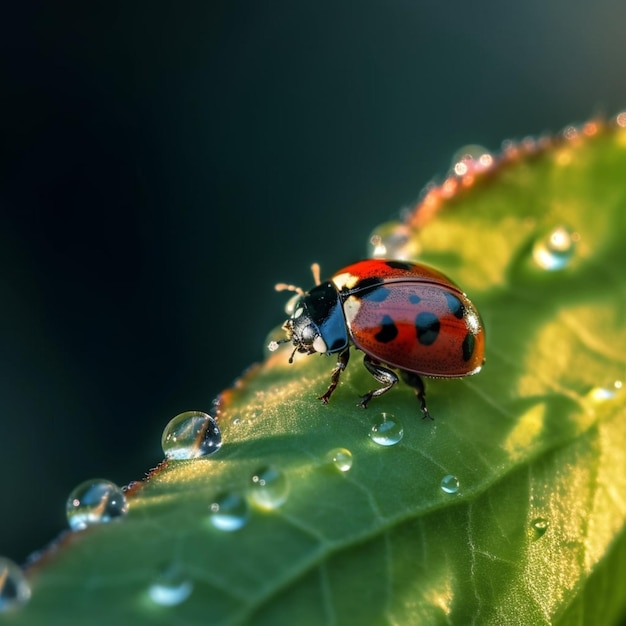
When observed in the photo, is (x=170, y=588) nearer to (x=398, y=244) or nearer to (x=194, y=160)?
(x=398, y=244)

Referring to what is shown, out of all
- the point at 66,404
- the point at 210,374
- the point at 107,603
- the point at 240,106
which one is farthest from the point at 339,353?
the point at 240,106

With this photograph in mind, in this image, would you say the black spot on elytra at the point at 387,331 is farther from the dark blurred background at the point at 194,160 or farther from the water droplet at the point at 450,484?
the dark blurred background at the point at 194,160

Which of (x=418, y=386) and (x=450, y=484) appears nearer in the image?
(x=450, y=484)

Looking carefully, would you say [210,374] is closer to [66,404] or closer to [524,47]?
[66,404]

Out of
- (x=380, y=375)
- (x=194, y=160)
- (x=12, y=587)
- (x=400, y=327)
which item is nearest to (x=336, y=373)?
(x=380, y=375)

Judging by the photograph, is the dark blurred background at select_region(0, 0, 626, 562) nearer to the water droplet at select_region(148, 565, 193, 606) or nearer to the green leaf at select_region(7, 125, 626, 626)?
the green leaf at select_region(7, 125, 626, 626)

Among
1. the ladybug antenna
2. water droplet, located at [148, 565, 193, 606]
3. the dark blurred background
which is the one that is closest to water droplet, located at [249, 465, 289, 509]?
water droplet, located at [148, 565, 193, 606]
